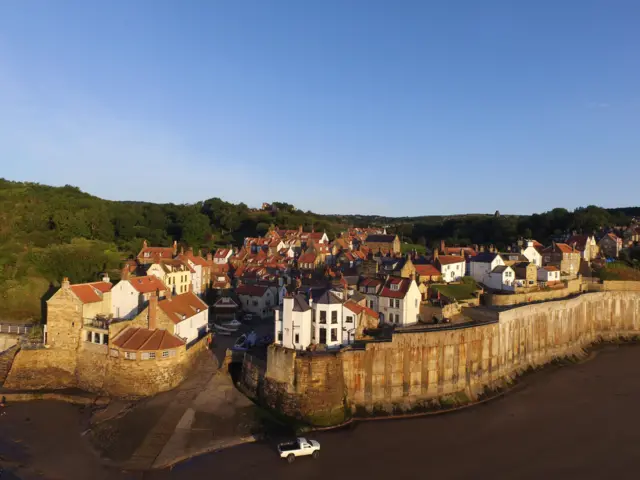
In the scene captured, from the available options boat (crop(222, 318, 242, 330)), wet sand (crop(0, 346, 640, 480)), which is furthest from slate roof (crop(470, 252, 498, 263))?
boat (crop(222, 318, 242, 330))

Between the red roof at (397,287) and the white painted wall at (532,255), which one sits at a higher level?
the white painted wall at (532,255)

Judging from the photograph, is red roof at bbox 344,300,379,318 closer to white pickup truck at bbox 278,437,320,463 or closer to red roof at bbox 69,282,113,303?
white pickup truck at bbox 278,437,320,463

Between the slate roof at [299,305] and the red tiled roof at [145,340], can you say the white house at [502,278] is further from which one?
the red tiled roof at [145,340]

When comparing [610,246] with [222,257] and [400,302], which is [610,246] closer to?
[400,302]

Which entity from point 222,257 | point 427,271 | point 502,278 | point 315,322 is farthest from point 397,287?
point 222,257

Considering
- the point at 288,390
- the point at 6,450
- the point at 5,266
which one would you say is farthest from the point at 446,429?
the point at 5,266

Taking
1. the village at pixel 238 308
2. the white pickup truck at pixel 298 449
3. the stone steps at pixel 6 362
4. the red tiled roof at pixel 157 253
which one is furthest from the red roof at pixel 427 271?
Answer: the stone steps at pixel 6 362

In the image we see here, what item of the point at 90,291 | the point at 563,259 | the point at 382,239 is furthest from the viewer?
the point at 382,239
